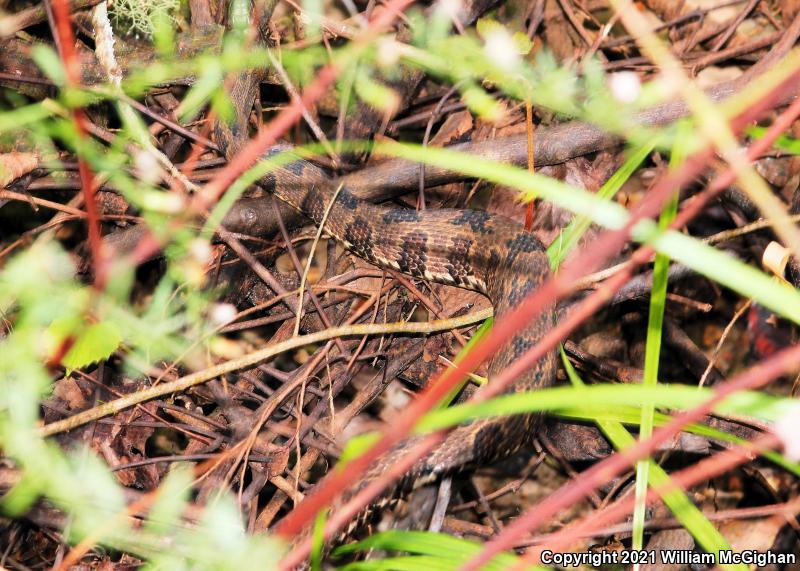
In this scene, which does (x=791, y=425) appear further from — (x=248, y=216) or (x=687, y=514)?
(x=248, y=216)

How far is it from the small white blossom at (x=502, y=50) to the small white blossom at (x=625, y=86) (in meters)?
0.59

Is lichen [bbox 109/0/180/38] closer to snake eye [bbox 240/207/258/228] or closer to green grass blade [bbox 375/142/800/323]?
snake eye [bbox 240/207/258/228]

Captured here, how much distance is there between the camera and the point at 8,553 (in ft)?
9.50

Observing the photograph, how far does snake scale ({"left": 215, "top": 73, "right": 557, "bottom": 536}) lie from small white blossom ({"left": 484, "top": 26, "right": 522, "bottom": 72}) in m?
0.80

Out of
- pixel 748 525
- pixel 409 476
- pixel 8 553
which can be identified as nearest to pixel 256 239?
pixel 409 476

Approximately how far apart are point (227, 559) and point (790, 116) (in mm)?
1763

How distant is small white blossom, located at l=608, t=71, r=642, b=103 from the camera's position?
3.76m

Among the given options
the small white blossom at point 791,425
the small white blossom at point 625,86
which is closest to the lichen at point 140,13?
the small white blossom at point 625,86

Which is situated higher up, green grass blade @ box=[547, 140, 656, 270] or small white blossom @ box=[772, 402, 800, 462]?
green grass blade @ box=[547, 140, 656, 270]

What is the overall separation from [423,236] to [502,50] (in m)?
1.03

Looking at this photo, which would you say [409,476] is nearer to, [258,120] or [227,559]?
[227,559]

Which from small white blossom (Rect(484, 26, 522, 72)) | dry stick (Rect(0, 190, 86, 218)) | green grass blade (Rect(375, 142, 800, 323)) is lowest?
green grass blade (Rect(375, 142, 800, 323))

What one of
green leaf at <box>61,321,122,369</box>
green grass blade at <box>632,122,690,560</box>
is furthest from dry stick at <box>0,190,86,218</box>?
green grass blade at <box>632,122,690,560</box>

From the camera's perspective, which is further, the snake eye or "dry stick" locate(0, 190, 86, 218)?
the snake eye
